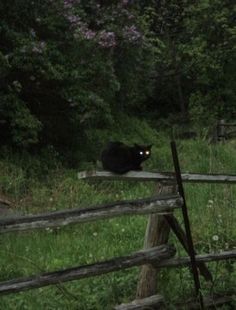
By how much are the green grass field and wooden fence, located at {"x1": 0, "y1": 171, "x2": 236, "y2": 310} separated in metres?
0.22

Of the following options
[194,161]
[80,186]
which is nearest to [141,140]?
[194,161]

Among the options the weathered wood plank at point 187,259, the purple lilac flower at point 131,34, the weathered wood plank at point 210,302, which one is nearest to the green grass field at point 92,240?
the weathered wood plank at point 210,302

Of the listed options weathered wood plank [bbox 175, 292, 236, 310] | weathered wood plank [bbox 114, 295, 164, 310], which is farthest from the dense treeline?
weathered wood plank [bbox 114, 295, 164, 310]

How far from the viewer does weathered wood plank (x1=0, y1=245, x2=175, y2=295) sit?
4.39m

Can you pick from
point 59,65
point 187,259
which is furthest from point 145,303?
point 59,65

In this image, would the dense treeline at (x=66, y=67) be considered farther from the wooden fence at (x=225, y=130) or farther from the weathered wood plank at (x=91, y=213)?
the weathered wood plank at (x=91, y=213)

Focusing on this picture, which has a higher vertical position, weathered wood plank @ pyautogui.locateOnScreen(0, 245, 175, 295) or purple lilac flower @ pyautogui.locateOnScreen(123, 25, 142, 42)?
purple lilac flower @ pyautogui.locateOnScreen(123, 25, 142, 42)

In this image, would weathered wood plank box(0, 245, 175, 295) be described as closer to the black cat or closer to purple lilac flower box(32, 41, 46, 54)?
the black cat

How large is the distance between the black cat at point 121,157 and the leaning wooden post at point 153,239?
30 cm

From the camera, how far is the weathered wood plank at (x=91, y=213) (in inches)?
168

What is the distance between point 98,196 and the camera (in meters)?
9.45

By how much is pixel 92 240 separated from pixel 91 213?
8.83 feet

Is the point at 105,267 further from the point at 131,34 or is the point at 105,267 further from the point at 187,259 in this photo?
the point at 131,34

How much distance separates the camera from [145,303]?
4.75 metres
